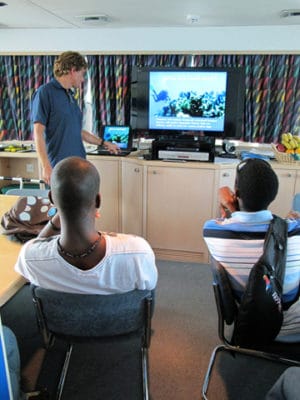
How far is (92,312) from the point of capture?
121 centimetres

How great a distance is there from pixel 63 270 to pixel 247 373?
1177 millimetres

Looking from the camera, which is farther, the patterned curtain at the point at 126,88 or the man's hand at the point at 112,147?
the patterned curtain at the point at 126,88

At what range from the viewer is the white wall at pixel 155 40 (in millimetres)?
3051

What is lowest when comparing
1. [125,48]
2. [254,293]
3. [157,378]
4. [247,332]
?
[157,378]

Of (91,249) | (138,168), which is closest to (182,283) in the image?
(138,168)

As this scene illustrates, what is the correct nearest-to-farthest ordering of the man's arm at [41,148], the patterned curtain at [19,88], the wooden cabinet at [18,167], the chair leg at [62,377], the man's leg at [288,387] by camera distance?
1. the man's leg at [288,387]
2. the chair leg at [62,377]
3. the man's arm at [41,148]
4. the patterned curtain at [19,88]
5. the wooden cabinet at [18,167]

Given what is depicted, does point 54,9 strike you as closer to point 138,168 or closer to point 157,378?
point 138,168

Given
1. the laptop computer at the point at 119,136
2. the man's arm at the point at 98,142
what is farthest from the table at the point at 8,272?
the laptop computer at the point at 119,136

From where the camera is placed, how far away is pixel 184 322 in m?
2.14

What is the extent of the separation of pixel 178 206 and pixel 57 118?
120 cm

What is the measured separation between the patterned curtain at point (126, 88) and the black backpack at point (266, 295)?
84.4 inches

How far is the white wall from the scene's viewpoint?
305cm

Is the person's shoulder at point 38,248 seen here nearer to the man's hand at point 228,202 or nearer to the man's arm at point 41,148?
the man's hand at point 228,202

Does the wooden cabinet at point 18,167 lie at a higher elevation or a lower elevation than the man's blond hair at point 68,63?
lower
